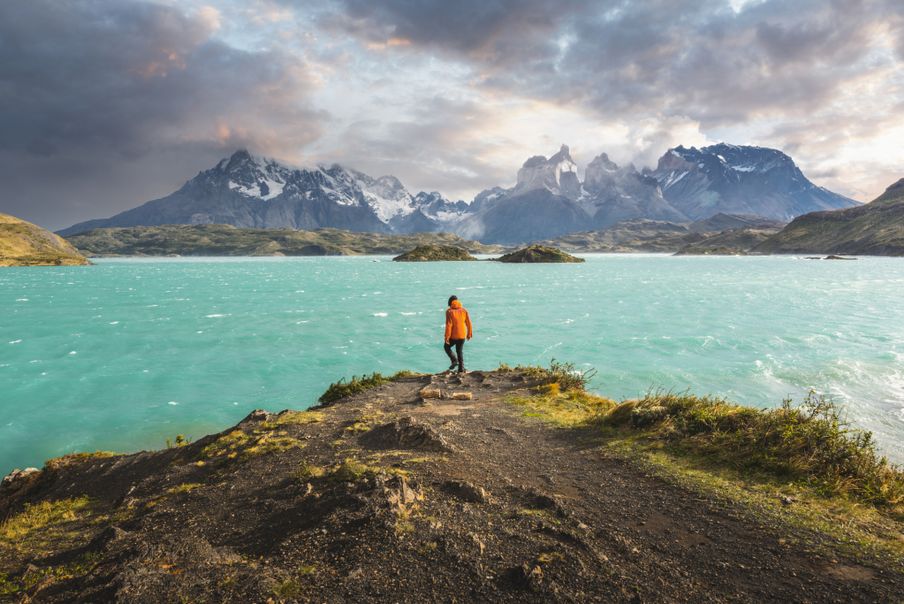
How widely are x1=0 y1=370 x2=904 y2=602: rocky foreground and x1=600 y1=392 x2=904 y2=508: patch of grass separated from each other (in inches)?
76.5

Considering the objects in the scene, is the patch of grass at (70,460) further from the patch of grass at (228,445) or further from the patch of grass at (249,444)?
the patch of grass at (249,444)

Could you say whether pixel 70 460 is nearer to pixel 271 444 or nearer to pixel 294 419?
pixel 294 419

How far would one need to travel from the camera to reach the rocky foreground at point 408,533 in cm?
629

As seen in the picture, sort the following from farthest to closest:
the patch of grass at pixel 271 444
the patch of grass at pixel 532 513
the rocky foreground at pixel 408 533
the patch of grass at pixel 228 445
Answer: the patch of grass at pixel 228 445
the patch of grass at pixel 271 444
the patch of grass at pixel 532 513
the rocky foreground at pixel 408 533

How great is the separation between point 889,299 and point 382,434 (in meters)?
93.2

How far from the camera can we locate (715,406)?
1327cm

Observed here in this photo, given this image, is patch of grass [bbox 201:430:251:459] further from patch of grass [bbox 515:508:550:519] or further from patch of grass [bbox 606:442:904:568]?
patch of grass [bbox 606:442:904:568]

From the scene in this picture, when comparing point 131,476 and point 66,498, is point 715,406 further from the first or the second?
point 66,498

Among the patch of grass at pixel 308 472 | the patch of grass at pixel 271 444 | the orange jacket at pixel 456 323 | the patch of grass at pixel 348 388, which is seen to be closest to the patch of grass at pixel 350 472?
the patch of grass at pixel 308 472

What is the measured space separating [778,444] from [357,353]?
3213 cm

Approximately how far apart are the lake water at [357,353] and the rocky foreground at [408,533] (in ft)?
44.7

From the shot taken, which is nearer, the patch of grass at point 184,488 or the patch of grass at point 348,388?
the patch of grass at point 184,488

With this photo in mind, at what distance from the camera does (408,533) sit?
24.3 ft

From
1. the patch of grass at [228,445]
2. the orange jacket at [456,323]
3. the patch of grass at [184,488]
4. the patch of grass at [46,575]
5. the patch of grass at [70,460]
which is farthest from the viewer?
the orange jacket at [456,323]
